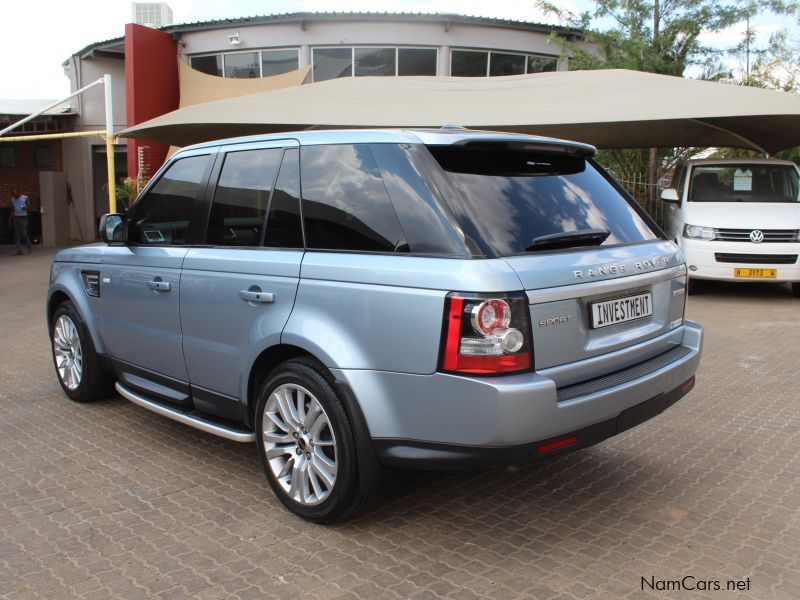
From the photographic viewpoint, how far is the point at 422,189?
10.0ft

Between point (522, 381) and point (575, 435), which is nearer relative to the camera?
point (522, 381)

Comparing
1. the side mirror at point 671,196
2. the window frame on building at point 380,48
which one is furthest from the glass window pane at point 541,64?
the side mirror at point 671,196

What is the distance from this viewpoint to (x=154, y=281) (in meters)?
4.28

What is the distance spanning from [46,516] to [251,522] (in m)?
1.05

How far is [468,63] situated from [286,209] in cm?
1622

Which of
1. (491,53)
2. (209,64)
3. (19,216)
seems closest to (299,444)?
(491,53)

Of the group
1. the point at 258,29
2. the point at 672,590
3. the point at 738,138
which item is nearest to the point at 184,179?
the point at 672,590

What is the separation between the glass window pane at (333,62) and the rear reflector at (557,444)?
16.8 metres

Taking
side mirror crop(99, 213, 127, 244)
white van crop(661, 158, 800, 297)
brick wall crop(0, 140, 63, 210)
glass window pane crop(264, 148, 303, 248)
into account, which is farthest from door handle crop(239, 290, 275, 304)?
brick wall crop(0, 140, 63, 210)

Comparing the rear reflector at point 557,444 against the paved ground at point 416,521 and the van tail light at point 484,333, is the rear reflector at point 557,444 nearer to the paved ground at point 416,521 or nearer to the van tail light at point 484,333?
the van tail light at point 484,333

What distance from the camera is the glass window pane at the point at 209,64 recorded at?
19469 mm

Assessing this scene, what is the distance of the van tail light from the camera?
2750 mm

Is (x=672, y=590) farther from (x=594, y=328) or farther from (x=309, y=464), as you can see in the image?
(x=309, y=464)

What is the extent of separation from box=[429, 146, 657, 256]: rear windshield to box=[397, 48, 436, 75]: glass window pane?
15.6 meters
